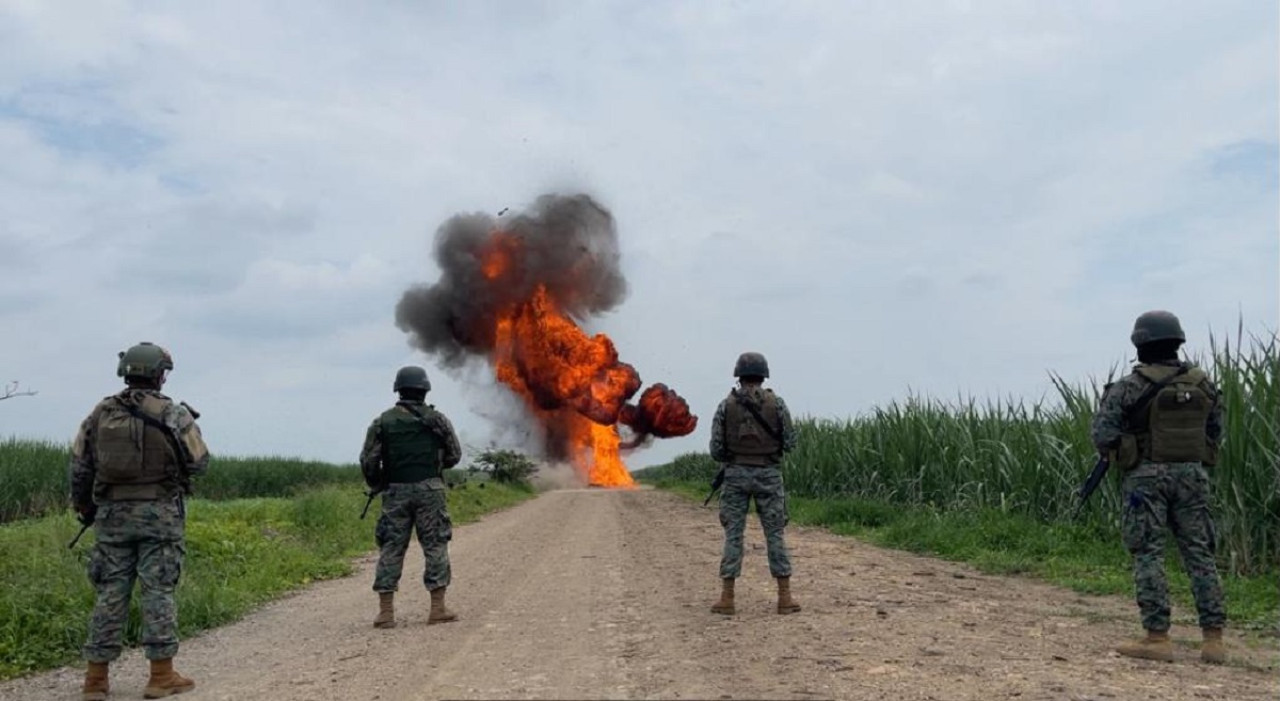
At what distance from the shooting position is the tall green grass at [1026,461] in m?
8.59

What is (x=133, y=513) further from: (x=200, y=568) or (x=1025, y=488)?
(x=1025, y=488)

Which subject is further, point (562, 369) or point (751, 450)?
point (562, 369)

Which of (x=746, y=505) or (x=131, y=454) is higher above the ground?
(x=131, y=454)

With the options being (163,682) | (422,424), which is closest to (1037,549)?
(422,424)

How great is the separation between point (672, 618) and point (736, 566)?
788 millimetres

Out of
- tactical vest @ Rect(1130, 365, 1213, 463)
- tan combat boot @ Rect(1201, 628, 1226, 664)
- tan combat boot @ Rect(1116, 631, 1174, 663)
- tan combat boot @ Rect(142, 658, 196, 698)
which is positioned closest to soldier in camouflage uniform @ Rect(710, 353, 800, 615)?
tan combat boot @ Rect(1116, 631, 1174, 663)

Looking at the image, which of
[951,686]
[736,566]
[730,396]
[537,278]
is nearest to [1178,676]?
[951,686]

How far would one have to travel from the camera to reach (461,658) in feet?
20.8

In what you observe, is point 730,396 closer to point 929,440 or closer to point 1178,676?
point 1178,676

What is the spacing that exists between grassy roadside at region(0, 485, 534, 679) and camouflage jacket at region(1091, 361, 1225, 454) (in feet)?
26.0

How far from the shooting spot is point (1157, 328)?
6.38 meters

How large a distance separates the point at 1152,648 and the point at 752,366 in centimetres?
392

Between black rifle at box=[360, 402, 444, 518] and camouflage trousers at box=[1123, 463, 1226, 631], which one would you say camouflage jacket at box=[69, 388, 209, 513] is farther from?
camouflage trousers at box=[1123, 463, 1226, 631]

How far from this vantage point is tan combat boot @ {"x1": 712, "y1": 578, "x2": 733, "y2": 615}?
794cm
